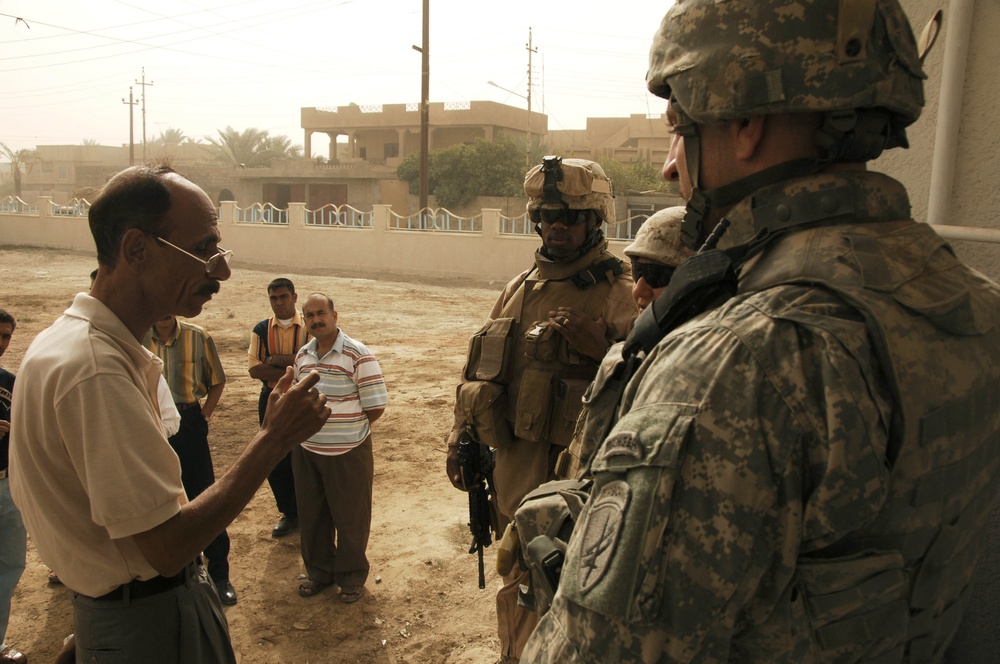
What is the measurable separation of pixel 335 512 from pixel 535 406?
1787 mm

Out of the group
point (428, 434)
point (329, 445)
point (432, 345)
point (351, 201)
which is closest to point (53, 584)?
point (329, 445)

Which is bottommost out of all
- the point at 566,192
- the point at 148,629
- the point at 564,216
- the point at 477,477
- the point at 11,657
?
the point at 11,657

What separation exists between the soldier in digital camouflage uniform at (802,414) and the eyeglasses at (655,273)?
54.3 inches

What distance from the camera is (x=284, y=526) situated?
17.2 feet

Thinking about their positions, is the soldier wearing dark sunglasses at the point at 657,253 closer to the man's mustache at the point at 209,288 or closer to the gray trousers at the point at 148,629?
the man's mustache at the point at 209,288

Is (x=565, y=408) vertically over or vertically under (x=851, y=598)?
under

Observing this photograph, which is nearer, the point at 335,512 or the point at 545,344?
the point at 545,344

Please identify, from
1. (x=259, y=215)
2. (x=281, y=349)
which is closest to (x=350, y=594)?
(x=281, y=349)

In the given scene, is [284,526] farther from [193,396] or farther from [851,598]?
[851,598]

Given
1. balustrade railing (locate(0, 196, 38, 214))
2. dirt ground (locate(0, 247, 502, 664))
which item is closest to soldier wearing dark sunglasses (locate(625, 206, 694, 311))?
dirt ground (locate(0, 247, 502, 664))

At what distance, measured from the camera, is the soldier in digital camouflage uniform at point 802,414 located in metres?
1.06

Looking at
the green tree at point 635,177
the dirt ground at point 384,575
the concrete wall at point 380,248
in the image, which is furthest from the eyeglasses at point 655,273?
the green tree at point 635,177

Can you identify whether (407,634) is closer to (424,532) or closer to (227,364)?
(424,532)

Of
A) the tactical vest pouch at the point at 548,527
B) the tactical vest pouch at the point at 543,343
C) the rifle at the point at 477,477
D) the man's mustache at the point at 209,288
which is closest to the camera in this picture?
the tactical vest pouch at the point at 548,527
